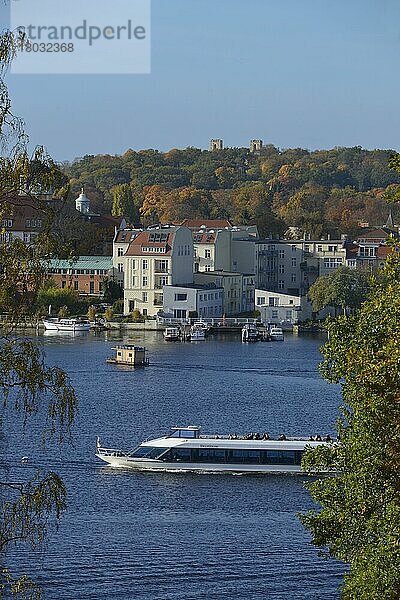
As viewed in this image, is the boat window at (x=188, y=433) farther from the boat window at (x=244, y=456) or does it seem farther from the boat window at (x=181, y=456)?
the boat window at (x=244, y=456)

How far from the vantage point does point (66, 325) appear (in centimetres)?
1627

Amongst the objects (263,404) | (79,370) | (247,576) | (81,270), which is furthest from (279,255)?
(247,576)

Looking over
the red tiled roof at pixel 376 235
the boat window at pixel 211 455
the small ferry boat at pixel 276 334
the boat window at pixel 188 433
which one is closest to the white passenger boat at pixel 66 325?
the small ferry boat at pixel 276 334

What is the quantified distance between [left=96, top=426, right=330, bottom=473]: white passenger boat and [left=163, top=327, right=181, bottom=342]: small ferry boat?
25.8 ft

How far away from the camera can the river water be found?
5.47 m

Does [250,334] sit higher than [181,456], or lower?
higher

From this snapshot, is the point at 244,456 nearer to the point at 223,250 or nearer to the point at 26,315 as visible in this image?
the point at 26,315

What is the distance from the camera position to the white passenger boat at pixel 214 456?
7.84 meters

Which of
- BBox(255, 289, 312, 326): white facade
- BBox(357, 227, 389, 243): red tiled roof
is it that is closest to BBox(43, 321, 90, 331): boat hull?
BBox(255, 289, 312, 326): white facade

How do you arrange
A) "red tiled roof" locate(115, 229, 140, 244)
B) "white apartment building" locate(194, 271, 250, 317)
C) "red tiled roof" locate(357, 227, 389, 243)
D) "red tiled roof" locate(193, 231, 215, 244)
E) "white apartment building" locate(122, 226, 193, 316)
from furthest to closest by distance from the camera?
"red tiled roof" locate(357, 227, 389, 243) → "red tiled roof" locate(193, 231, 215, 244) → "red tiled roof" locate(115, 229, 140, 244) → "white apartment building" locate(194, 271, 250, 317) → "white apartment building" locate(122, 226, 193, 316)

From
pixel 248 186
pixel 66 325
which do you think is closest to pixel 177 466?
pixel 66 325

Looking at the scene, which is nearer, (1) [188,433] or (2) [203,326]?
(1) [188,433]

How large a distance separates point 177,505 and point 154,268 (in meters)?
11.0

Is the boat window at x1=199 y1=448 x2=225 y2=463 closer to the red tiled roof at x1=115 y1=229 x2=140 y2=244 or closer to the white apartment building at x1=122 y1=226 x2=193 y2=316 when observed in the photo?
the white apartment building at x1=122 y1=226 x2=193 y2=316
